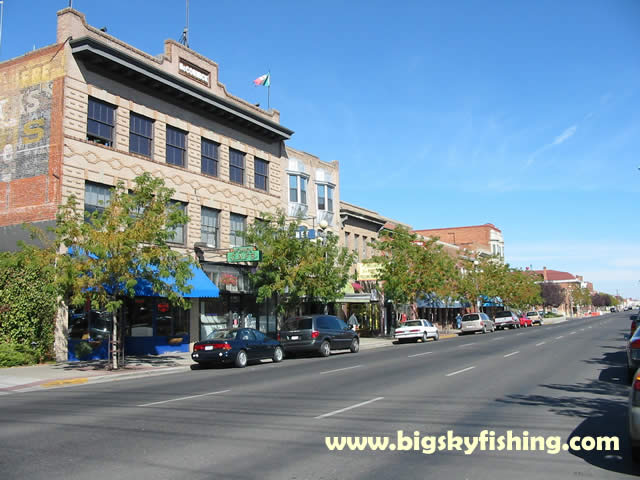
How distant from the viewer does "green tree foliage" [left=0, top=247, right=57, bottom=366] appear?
19672 millimetres

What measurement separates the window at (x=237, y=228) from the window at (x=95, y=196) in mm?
7714

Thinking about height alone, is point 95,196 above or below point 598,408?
above

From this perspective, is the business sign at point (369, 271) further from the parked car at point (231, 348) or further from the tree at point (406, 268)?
the parked car at point (231, 348)

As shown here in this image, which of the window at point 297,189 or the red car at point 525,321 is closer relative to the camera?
the window at point 297,189

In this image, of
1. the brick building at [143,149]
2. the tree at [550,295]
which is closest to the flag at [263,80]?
the brick building at [143,149]

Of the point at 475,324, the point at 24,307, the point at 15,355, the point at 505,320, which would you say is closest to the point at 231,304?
the point at 24,307

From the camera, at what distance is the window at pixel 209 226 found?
92.5ft

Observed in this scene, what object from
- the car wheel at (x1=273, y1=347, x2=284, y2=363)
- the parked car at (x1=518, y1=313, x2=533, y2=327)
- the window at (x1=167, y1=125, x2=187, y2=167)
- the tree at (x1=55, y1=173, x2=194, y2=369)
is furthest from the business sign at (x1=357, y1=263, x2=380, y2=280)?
the parked car at (x1=518, y1=313, x2=533, y2=327)

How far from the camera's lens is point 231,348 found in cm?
1958

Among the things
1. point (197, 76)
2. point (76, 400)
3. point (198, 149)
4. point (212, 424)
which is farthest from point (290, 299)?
point (212, 424)

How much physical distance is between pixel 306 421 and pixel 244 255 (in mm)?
17569

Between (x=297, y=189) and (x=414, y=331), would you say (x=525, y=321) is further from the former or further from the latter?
(x=297, y=189)

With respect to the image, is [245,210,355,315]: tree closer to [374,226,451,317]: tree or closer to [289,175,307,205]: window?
[289,175,307,205]: window

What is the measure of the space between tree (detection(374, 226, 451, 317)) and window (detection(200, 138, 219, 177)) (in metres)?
14.1
